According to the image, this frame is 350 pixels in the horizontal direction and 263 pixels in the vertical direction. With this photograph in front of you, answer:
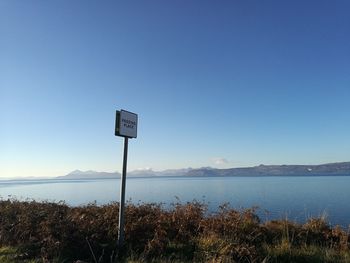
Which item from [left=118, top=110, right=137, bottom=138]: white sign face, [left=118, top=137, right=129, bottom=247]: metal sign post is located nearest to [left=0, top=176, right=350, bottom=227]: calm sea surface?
[left=118, top=137, right=129, bottom=247]: metal sign post

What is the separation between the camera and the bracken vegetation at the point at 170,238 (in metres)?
6.59

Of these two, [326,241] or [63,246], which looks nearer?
[63,246]

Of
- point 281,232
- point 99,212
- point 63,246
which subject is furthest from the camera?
point 99,212

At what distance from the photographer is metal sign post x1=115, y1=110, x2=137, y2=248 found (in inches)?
278

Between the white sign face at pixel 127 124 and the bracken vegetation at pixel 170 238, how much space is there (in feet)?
6.71

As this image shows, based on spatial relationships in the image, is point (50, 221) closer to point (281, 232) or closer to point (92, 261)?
point (92, 261)

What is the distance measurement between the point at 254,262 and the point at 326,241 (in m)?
2.41

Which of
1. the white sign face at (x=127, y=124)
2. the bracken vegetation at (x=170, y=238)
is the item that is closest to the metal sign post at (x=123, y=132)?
the white sign face at (x=127, y=124)

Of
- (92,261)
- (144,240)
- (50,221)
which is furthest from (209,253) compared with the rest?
(50,221)

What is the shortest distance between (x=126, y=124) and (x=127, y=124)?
0.13 feet

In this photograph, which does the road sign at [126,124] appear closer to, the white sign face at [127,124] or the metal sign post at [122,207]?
the white sign face at [127,124]

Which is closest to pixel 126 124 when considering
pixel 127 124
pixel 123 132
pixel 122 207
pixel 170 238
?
pixel 127 124

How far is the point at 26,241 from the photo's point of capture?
7699 mm

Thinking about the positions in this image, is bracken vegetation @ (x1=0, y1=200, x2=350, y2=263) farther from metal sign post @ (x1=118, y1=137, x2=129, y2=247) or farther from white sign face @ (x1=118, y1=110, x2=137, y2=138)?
white sign face @ (x1=118, y1=110, x2=137, y2=138)
